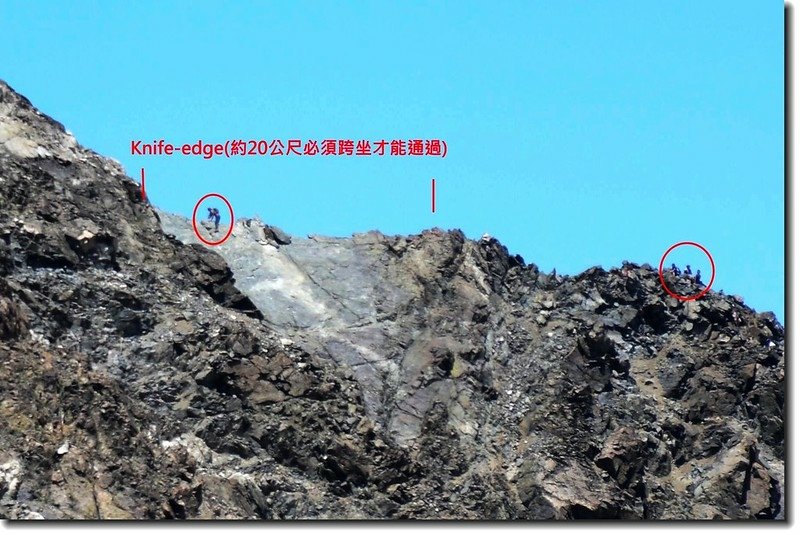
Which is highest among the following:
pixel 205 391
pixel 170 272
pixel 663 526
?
pixel 170 272

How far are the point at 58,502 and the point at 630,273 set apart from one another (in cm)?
3452

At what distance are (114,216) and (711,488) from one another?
2599cm

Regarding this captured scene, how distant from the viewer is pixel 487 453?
67688mm

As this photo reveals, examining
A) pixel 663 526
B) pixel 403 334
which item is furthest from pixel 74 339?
pixel 663 526

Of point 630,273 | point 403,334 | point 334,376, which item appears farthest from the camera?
point 630,273

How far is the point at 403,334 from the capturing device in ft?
242

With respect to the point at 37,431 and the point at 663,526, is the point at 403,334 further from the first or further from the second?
the point at 663,526

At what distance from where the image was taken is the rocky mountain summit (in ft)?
195

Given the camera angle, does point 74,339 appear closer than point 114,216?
Yes

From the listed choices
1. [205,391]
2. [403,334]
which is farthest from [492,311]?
[205,391]

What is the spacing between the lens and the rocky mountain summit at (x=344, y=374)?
59.4 meters

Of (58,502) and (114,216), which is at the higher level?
(114,216)

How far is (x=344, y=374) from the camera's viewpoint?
69.6 m

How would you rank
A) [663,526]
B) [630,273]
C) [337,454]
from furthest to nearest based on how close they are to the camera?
1. [630,273]
2. [337,454]
3. [663,526]
